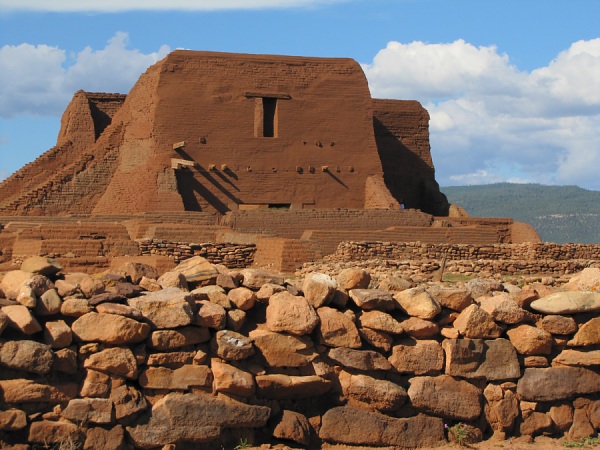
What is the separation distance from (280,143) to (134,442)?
78.2 feet

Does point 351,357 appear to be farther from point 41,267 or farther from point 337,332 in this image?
point 41,267

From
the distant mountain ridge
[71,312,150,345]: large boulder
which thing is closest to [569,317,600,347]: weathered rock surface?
[71,312,150,345]: large boulder

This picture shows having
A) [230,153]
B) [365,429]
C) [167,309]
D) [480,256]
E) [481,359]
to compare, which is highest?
[230,153]

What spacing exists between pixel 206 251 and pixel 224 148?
30.5ft

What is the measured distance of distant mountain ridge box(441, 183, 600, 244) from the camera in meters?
90.1

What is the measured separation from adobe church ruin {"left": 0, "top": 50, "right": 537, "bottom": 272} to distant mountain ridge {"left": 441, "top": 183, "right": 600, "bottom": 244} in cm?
4881

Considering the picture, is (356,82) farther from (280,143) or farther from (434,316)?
(434,316)

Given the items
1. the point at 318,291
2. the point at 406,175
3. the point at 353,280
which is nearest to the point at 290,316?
the point at 318,291

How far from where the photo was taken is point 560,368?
27.8 ft

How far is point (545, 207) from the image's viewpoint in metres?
108

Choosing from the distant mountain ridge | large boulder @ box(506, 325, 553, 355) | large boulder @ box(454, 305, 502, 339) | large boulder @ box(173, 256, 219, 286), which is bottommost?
large boulder @ box(506, 325, 553, 355)

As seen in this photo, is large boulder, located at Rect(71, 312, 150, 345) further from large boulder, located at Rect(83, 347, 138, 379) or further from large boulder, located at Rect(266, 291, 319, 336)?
large boulder, located at Rect(266, 291, 319, 336)

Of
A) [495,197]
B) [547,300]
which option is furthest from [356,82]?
[495,197]

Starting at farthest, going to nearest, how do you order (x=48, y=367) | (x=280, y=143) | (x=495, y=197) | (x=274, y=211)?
(x=495, y=197)
(x=280, y=143)
(x=274, y=211)
(x=48, y=367)
